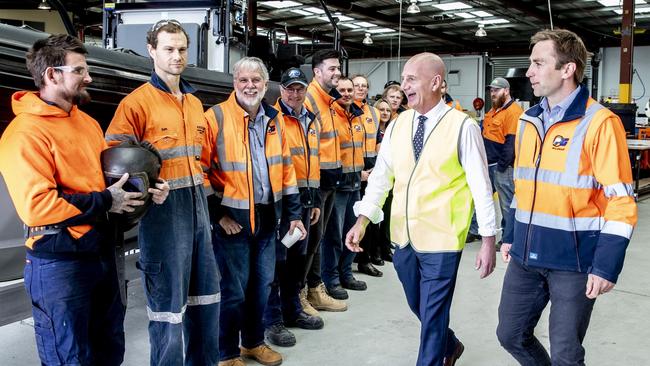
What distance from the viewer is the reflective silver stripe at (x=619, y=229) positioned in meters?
1.86

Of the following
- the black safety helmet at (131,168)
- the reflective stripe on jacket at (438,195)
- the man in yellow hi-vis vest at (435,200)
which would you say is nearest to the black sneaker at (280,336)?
the man in yellow hi-vis vest at (435,200)

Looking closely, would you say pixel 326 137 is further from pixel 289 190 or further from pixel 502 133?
pixel 502 133

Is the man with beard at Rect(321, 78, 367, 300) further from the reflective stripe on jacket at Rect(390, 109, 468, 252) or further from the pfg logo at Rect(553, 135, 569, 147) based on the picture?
the pfg logo at Rect(553, 135, 569, 147)

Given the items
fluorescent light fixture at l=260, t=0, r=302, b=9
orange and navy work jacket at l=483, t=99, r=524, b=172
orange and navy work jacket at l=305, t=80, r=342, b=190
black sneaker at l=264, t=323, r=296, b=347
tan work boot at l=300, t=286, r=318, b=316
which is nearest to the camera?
black sneaker at l=264, t=323, r=296, b=347

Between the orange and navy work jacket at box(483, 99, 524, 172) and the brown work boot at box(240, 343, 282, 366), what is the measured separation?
3.38 m

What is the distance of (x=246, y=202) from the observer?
2.69 meters

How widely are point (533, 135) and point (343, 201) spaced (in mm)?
1967

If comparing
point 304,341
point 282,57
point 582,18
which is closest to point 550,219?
point 304,341

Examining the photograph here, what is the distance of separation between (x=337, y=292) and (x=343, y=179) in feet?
2.50

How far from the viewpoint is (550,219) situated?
2039 mm

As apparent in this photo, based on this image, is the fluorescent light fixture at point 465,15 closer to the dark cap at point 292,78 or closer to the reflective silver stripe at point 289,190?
Result: the dark cap at point 292,78

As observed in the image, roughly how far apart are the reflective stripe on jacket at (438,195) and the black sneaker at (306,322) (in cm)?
118

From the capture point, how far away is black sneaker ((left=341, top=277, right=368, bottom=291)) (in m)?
4.24

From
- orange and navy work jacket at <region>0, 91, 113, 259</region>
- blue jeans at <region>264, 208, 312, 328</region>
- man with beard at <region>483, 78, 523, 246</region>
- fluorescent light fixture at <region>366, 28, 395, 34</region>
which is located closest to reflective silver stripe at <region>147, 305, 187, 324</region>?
orange and navy work jacket at <region>0, 91, 113, 259</region>
